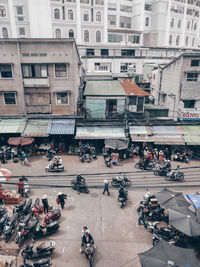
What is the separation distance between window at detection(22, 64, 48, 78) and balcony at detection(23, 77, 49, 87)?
447mm

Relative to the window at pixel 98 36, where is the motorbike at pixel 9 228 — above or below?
below

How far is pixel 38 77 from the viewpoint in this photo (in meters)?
23.7

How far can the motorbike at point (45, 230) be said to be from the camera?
12234 mm

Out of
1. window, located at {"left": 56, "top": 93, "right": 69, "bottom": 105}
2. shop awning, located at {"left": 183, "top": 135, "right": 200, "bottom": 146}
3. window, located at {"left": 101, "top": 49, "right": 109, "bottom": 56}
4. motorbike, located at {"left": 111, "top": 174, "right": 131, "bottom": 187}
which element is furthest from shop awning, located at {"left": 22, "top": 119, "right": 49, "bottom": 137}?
window, located at {"left": 101, "top": 49, "right": 109, "bottom": 56}

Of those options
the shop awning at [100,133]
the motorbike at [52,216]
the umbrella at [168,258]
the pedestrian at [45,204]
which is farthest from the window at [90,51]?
the umbrella at [168,258]

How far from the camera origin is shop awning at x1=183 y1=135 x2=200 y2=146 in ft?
76.5

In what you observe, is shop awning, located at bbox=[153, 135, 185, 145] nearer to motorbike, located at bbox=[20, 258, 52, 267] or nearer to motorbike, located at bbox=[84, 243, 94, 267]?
motorbike, located at bbox=[84, 243, 94, 267]

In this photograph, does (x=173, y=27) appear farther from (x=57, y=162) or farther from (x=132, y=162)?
(x=57, y=162)

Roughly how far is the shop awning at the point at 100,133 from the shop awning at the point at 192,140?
7501 millimetres

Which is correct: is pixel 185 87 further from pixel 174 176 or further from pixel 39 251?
pixel 39 251

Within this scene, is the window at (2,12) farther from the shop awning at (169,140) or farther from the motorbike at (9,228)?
the motorbike at (9,228)

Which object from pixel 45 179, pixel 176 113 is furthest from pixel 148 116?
pixel 45 179

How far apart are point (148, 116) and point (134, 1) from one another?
203 ft

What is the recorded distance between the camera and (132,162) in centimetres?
2295
